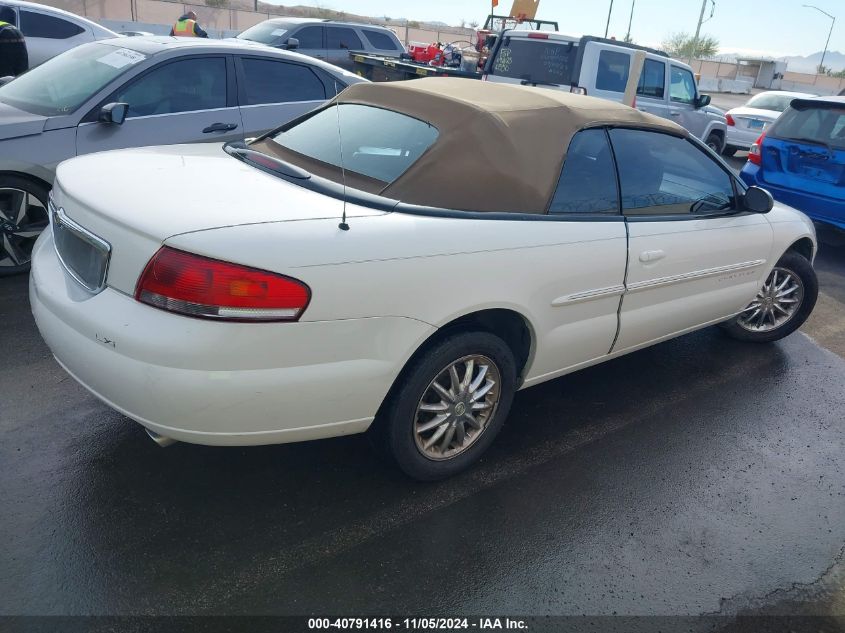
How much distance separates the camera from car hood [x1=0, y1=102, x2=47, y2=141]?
15.1ft

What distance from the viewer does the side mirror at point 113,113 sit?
4.85 metres

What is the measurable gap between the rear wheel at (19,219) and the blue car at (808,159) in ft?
23.2

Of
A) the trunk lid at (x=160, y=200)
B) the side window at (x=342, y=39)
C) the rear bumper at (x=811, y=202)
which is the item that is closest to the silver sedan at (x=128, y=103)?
the trunk lid at (x=160, y=200)

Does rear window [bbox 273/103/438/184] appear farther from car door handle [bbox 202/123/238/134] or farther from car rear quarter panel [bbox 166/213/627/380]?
car door handle [bbox 202/123/238/134]

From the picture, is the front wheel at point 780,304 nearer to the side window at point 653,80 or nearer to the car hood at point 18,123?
the car hood at point 18,123

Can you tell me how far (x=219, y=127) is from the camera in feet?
18.3

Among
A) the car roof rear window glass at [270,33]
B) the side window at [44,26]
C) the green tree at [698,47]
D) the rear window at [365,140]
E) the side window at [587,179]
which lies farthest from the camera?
the green tree at [698,47]

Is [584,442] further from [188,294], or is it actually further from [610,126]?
[188,294]

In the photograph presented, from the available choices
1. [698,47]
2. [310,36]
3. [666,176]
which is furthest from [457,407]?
[698,47]

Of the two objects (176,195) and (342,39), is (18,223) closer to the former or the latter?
(176,195)

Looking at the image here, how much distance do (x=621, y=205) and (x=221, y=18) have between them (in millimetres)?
47321

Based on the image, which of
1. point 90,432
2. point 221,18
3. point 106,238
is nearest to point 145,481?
point 90,432

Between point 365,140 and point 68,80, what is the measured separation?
3248 millimetres

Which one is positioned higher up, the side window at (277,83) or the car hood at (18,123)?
the side window at (277,83)
